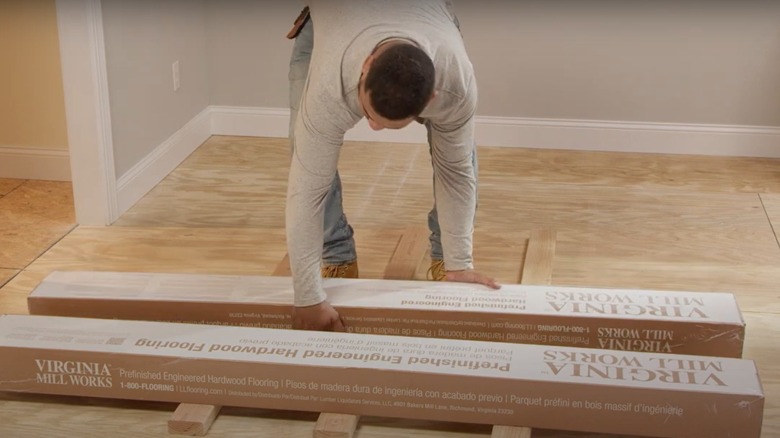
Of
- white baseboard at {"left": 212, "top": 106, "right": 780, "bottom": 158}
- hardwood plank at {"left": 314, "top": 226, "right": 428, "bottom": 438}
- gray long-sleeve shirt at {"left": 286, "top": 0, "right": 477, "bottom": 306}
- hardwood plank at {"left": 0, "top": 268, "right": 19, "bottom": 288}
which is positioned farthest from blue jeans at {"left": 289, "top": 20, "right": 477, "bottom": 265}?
white baseboard at {"left": 212, "top": 106, "right": 780, "bottom": 158}

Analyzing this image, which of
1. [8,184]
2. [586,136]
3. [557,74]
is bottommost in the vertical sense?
[8,184]

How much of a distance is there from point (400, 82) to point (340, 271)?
95 cm

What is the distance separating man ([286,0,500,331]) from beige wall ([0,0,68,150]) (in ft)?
4.82

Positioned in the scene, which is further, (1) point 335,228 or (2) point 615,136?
(2) point 615,136

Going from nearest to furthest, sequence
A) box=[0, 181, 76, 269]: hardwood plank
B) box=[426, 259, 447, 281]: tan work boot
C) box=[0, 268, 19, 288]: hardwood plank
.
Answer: box=[426, 259, 447, 281]: tan work boot, box=[0, 268, 19, 288]: hardwood plank, box=[0, 181, 76, 269]: hardwood plank

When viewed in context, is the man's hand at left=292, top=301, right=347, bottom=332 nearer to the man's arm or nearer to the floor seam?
the man's arm

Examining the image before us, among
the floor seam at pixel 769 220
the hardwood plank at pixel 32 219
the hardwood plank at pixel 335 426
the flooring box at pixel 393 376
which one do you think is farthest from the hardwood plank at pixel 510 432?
the hardwood plank at pixel 32 219

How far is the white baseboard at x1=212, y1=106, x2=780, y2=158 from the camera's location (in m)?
3.75

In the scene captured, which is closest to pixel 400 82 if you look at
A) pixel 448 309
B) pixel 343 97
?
pixel 343 97

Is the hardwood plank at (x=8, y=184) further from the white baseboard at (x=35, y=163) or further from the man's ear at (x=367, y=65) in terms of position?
the man's ear at (x=367, y=65)

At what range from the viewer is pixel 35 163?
11.5 feet

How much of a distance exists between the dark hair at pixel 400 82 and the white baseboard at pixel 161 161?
169 centimetres

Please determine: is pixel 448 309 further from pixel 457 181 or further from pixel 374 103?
pixel 374 103

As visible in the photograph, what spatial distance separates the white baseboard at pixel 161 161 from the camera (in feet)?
10.5
